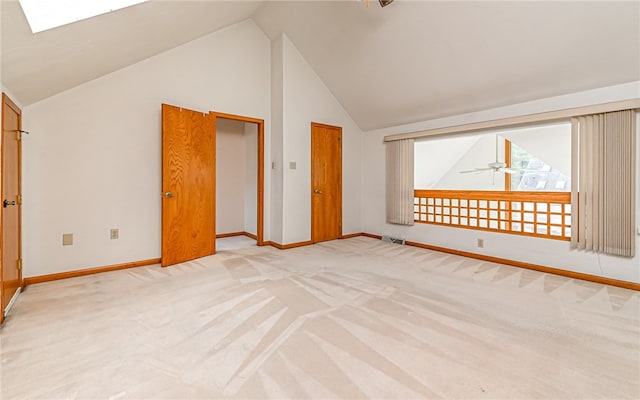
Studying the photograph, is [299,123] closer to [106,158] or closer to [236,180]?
[236,180]

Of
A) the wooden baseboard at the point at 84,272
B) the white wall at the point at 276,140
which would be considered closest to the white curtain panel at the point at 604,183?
the white wall at the point at 276,140

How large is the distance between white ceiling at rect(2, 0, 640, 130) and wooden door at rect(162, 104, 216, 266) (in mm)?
871

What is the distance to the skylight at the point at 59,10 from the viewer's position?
169 cm

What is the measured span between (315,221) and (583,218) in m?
3.45

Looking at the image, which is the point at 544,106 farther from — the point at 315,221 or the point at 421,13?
the point at 315,221

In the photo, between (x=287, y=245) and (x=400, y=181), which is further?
(x=400, y=181)

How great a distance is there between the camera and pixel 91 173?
316 centimetres

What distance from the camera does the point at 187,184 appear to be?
3672 mm

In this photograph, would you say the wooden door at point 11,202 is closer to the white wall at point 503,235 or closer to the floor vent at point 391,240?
the floor vent at point 391,240

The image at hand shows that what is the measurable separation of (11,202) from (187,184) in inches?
62.6

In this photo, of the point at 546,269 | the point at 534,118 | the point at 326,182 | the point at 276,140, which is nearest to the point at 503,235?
the point at 546,269

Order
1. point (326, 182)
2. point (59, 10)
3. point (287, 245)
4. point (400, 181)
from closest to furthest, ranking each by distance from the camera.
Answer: point (59, 10) < point (287, 245) < point (400, 181) < point (326, 182)

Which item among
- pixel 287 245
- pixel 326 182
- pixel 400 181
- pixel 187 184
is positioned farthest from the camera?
pixel 326 182

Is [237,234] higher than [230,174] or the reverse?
the reverse
